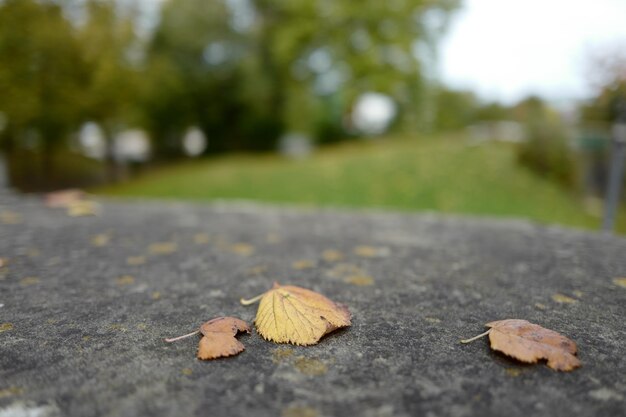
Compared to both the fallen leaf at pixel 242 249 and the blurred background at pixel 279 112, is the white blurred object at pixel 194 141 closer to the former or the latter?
the blurred background at pixel 279 112

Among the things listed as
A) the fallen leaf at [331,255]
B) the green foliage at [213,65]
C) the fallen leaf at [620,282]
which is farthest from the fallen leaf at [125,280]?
the green foliage at [213,65]

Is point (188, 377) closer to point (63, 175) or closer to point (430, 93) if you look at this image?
point (63, 175)

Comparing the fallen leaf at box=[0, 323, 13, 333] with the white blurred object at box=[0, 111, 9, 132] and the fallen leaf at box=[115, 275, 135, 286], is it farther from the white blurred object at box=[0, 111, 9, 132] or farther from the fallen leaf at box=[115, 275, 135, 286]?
the white blurred object at box=[0, 111, 9, 132]

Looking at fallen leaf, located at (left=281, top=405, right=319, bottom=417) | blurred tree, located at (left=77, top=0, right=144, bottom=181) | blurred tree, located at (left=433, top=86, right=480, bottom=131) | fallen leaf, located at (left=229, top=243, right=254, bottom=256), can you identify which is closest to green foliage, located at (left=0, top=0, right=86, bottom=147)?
blurred tree, located at (left=77, top=0, right=144, bottom=181)

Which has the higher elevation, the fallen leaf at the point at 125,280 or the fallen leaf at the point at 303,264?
the fallen leaf at the point at 125,280

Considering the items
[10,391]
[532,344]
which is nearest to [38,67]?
[10,391]

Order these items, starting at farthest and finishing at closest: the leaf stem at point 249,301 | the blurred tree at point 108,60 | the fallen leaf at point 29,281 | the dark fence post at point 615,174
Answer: the blurred tree at point 108,60, the dark fence post at point 615,174, the fallen leaf at point 29,281, the leaf stem at point 249,301
